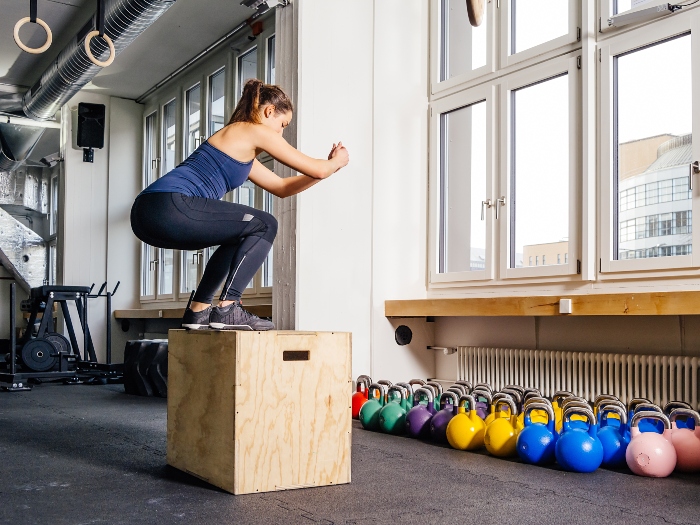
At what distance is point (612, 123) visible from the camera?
405 centimetres

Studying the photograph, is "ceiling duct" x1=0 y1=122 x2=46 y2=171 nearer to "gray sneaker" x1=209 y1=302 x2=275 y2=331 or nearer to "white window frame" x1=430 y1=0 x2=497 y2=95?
"white window frame" x1=430 y1=0 x2=497 y2=95

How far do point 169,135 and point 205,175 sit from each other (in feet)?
20.4

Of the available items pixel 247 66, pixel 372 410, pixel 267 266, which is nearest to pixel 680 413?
pixel 372 410

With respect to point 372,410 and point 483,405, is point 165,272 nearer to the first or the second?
point 372,410

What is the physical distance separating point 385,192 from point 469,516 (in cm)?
311

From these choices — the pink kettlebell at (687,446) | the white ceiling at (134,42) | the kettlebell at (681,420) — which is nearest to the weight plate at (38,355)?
the white ceiling at (134,42)

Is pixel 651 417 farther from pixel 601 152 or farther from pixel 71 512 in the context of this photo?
pixel 71 512

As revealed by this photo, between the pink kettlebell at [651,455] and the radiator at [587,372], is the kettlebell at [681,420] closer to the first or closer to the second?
the pink kettlebell at [651,455]

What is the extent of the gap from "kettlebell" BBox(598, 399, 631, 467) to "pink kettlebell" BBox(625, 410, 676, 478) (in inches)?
3.5

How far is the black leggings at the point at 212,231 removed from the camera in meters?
2.65

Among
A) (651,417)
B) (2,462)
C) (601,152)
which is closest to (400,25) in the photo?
(601,152)

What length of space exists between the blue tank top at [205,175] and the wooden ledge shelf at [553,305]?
1914 mm

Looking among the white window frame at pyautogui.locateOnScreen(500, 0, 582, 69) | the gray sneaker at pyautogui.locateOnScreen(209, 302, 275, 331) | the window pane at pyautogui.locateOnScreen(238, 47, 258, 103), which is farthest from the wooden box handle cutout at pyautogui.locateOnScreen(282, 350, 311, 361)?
the window pane at pyautogui.locateOnScreen(238, 47, 258, 103)

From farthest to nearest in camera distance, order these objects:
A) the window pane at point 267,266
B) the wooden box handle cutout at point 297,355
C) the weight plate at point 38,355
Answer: the weight plate at point 38,355
the window pane at point 267,266
the wooden box handle cutout at point 297,355
